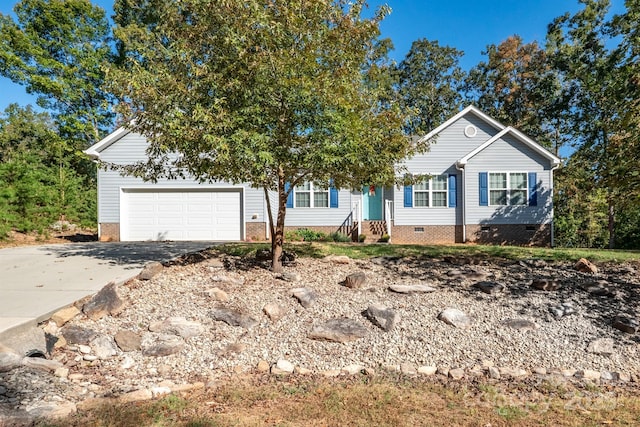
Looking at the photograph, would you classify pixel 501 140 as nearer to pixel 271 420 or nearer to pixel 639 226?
pixel 639 226

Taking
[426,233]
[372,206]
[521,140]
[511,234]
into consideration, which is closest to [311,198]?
[372,206]

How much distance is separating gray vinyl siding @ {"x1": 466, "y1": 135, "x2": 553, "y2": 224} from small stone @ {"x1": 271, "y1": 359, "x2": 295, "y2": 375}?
40.7ft

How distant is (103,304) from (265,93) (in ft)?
11.8

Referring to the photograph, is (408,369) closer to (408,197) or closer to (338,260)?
(338,260)

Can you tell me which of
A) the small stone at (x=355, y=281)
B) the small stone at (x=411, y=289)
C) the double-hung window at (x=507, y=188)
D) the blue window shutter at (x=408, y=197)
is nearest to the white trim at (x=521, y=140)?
the double-hung window at (x=507, y=188)

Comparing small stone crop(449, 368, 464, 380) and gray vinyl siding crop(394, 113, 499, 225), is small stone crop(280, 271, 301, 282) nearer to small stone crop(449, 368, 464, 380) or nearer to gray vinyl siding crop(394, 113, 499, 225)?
small stone crop(449, 368, 464, 380)

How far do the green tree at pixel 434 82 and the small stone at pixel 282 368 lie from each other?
2470 cm

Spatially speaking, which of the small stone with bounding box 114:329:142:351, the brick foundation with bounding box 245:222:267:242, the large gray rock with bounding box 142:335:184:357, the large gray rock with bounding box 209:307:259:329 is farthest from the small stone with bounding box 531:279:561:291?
the brick foundation with bounding box 245:222:267:242

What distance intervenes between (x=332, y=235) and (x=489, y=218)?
6.23 metres

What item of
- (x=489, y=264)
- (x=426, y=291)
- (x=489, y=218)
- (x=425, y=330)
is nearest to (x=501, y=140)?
(x=489, y=218)

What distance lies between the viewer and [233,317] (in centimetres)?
484

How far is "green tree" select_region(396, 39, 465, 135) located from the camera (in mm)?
26375

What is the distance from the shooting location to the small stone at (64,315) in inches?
173

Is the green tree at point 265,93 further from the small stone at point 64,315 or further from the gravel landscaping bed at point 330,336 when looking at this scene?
the small stone at point 64,315
